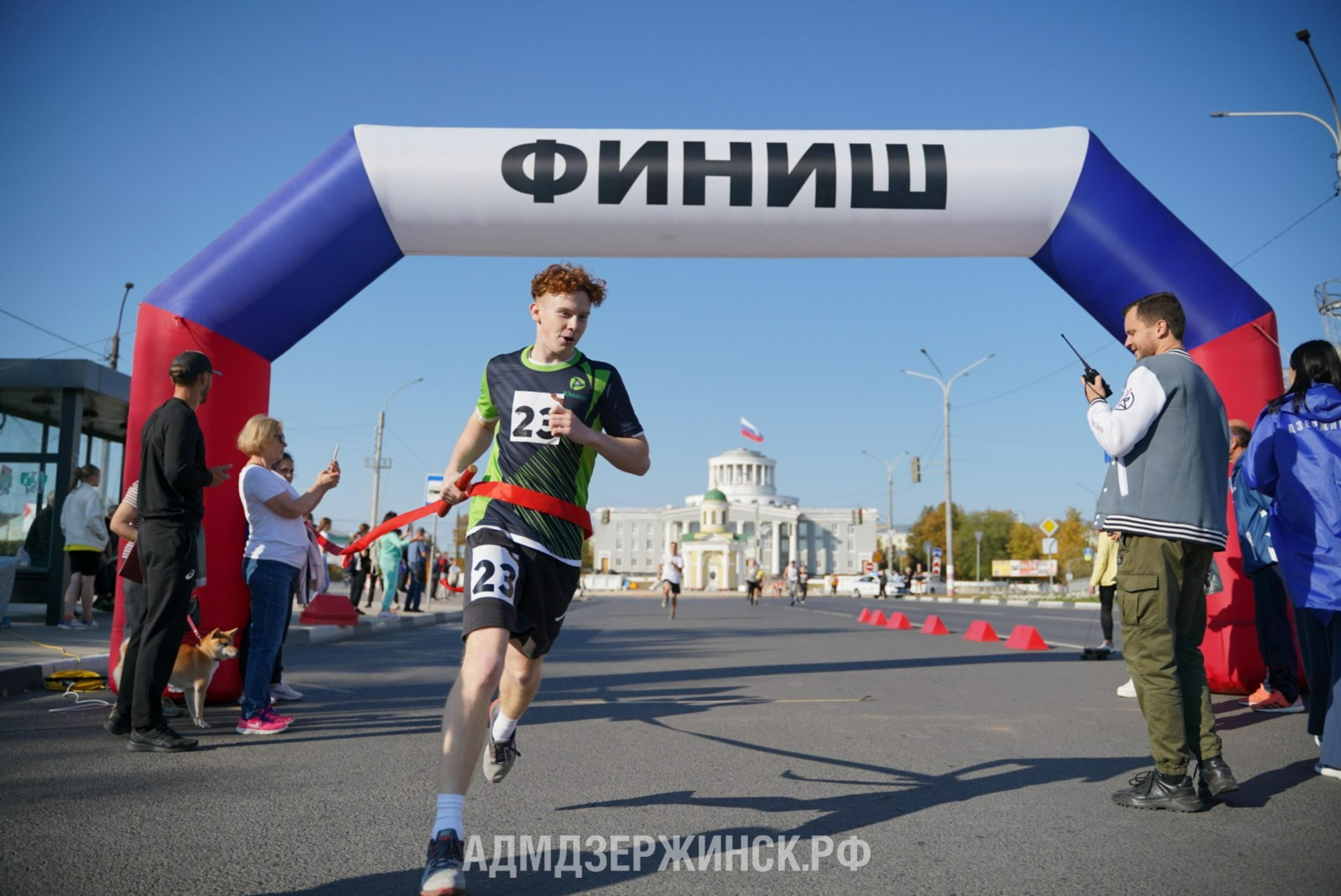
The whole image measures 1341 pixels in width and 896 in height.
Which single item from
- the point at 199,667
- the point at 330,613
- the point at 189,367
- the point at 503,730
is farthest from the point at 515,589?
the point at 330,613

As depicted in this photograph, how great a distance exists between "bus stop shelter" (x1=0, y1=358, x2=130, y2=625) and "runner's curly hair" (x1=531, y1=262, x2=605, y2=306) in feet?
40.8

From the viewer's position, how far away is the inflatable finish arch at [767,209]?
7.35 metres

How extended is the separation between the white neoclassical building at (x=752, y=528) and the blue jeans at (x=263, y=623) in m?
128

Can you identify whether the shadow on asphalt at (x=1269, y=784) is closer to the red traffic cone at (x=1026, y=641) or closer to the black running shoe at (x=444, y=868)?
the black running shoe at (x=444, y=868)

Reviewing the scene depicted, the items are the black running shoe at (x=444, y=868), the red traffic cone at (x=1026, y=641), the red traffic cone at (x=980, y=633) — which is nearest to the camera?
the black running shoe at (x=444, y=868)

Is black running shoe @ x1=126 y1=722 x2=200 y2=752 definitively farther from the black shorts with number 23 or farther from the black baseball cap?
the black shorts with number 23

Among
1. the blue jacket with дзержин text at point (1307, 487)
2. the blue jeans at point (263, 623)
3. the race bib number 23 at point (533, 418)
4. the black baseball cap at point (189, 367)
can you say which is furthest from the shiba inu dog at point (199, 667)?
the blue jacket with дзержин text at point (1307, 487)

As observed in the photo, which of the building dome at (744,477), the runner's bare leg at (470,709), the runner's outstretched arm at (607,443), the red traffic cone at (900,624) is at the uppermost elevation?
the building dome at (744,477)

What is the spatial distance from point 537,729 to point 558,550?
9.36 feet

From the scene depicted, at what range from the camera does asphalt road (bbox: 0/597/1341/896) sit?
3006mm

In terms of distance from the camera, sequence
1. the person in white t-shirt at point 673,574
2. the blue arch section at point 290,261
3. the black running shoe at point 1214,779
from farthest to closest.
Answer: the person in white t-shirt at point 673,574, the blue arch section at point 290,261, the black running shoe at point 1214,779

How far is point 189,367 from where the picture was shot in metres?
5.39

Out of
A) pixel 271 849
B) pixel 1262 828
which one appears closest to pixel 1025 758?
pixel 1262 828

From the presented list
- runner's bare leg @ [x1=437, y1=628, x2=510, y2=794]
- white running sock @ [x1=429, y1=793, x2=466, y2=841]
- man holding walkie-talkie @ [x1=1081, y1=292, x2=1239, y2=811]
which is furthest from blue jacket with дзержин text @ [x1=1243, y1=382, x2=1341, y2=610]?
white running sock @ [x1=429, y1=793, x2=466, y2=841]
